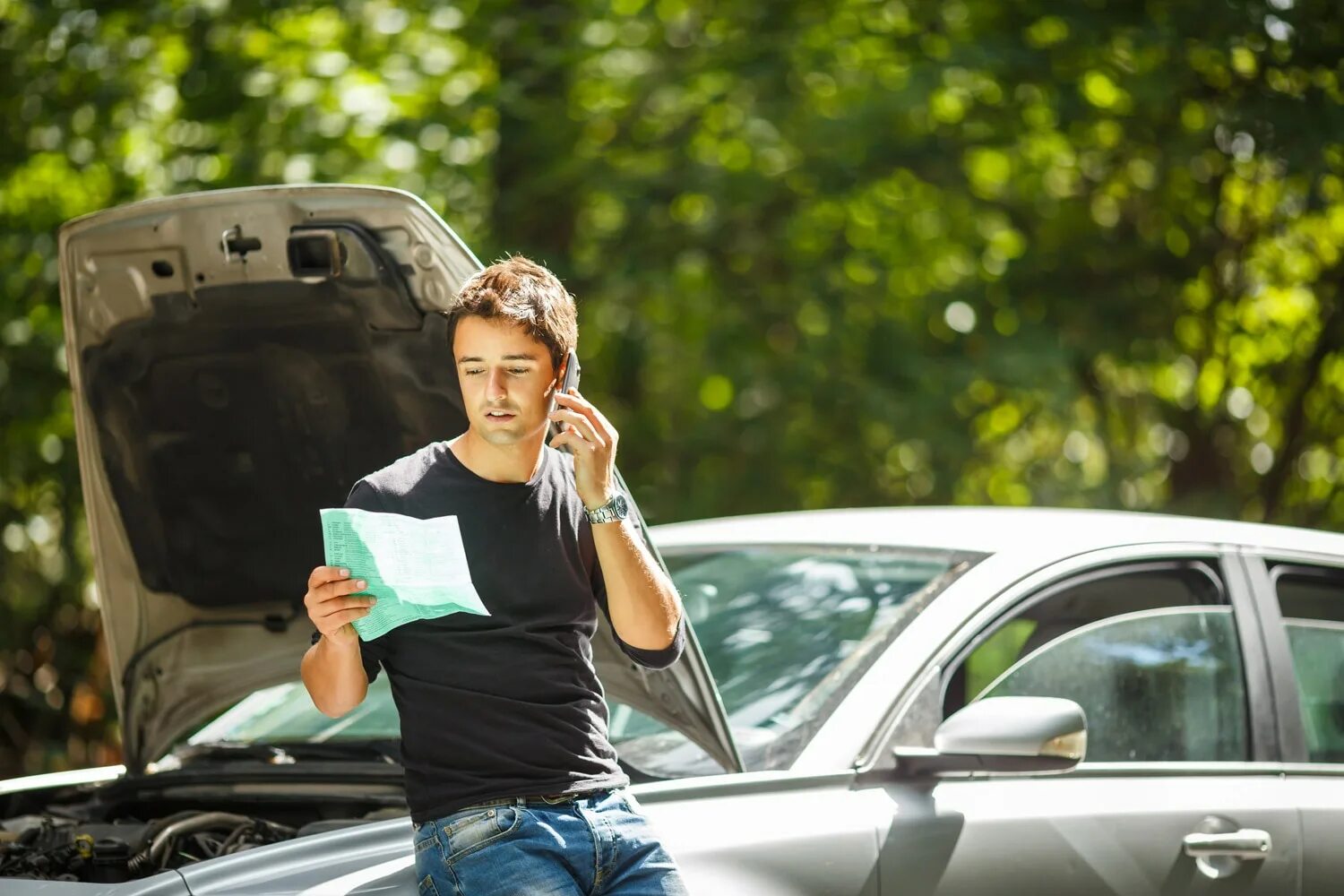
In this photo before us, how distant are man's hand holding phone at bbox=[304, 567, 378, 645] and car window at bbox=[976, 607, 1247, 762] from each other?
159 centimetres

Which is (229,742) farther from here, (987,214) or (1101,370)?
(1101,370)

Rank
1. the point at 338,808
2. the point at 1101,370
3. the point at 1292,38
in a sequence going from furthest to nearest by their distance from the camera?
the point at 1101,370 < the point at 1292,38 < the point at 338,808

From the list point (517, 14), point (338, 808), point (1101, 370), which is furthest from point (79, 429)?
point (1101, 370)

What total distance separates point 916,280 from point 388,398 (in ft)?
19.0

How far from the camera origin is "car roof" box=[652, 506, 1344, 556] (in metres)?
3.38

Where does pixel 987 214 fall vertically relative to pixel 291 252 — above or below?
above

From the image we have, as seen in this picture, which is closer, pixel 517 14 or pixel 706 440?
pixel 517 14

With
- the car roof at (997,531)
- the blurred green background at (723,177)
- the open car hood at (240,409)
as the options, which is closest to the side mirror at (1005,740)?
the open car hood at (240,409)

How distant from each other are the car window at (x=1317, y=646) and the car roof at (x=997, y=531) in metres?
0.08

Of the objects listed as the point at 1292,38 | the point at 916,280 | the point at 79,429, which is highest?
the point at 1292,38

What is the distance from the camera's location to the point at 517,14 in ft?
24.1

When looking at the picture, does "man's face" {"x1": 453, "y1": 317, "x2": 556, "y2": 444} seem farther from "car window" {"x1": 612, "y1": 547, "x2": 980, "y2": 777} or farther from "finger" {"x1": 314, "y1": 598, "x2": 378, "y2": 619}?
"car window" {"x1": 612, "y1": 547, "x2": 980, "y2": 777}

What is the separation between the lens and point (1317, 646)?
3.63 meters

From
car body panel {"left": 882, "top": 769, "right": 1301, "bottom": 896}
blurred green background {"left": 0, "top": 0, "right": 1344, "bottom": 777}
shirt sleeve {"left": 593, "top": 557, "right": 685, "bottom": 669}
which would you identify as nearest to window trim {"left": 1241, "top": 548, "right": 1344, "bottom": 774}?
car body panel {"left": 882, "top": 769, "right": 1301, "bottom": 896}
